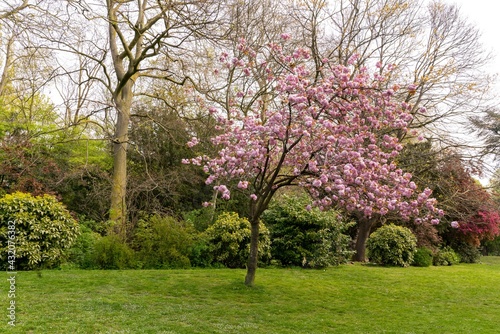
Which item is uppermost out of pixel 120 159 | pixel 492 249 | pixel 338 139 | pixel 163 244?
pixel 120 159

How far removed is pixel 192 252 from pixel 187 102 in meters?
6.92

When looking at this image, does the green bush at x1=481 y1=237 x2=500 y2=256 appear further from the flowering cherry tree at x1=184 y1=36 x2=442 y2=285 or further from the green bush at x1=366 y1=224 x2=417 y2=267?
the flowering cherry tree at x1=184 y1=36 x2=442 y2=285

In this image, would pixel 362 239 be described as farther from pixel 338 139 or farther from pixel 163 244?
pixel 338 139

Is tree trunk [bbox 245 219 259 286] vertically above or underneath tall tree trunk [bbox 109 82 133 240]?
underneath

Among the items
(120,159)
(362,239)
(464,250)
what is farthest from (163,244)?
(464,250)

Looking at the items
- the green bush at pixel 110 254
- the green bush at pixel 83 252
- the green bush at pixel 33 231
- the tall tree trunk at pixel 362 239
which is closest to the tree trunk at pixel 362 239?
the tall tree trunk at pixel 362 239

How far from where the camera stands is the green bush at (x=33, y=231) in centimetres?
867

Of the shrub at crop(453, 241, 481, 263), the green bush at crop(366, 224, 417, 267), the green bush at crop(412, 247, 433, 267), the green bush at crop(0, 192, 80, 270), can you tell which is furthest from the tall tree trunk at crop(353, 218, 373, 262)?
the green bush at crop(0, 192, 80, 270)

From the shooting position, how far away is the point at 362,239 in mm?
16844

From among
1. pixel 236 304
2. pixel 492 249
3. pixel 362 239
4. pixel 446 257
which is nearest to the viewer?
pixel 236 304

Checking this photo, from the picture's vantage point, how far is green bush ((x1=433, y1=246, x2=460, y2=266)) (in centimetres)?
1716

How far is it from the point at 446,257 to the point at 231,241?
11424 mm

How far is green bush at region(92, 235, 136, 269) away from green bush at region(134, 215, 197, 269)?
1.58ft

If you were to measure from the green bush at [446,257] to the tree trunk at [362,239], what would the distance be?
10.2 feet
